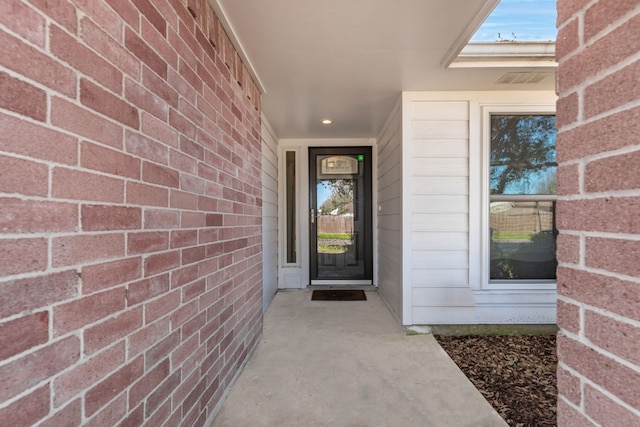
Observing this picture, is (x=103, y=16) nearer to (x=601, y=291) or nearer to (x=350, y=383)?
(x=601, y=291)

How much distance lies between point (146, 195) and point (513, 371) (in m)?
2.71

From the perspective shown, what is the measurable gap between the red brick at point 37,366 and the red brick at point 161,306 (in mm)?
307

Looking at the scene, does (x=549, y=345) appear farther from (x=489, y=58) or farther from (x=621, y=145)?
(x=621, y=145)

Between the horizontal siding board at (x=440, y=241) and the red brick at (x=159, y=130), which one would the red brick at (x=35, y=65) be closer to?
the red brick at (x=159, y=130)

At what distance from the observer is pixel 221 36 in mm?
1863

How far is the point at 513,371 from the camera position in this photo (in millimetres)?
2283

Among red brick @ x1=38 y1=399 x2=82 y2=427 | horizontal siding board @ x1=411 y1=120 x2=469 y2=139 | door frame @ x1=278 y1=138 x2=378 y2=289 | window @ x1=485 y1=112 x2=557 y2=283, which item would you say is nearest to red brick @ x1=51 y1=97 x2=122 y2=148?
red brick @ x1=38 y1=399 x2=82 y2=427

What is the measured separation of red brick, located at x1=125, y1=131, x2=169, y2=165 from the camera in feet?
3.36

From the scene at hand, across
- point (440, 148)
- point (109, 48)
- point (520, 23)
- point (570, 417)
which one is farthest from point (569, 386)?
point (440, 148)

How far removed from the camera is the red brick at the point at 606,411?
1.98ft

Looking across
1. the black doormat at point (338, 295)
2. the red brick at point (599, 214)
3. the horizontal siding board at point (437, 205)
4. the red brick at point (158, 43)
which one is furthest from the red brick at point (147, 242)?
the black doormat at point (338, 295)

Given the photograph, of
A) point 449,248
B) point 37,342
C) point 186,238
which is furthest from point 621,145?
point 449,248

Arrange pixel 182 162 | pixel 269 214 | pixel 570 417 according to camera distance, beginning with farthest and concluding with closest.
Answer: pixel 269 214, pixel 182 162, pixel 570 417

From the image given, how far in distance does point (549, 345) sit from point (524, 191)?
144 cm
